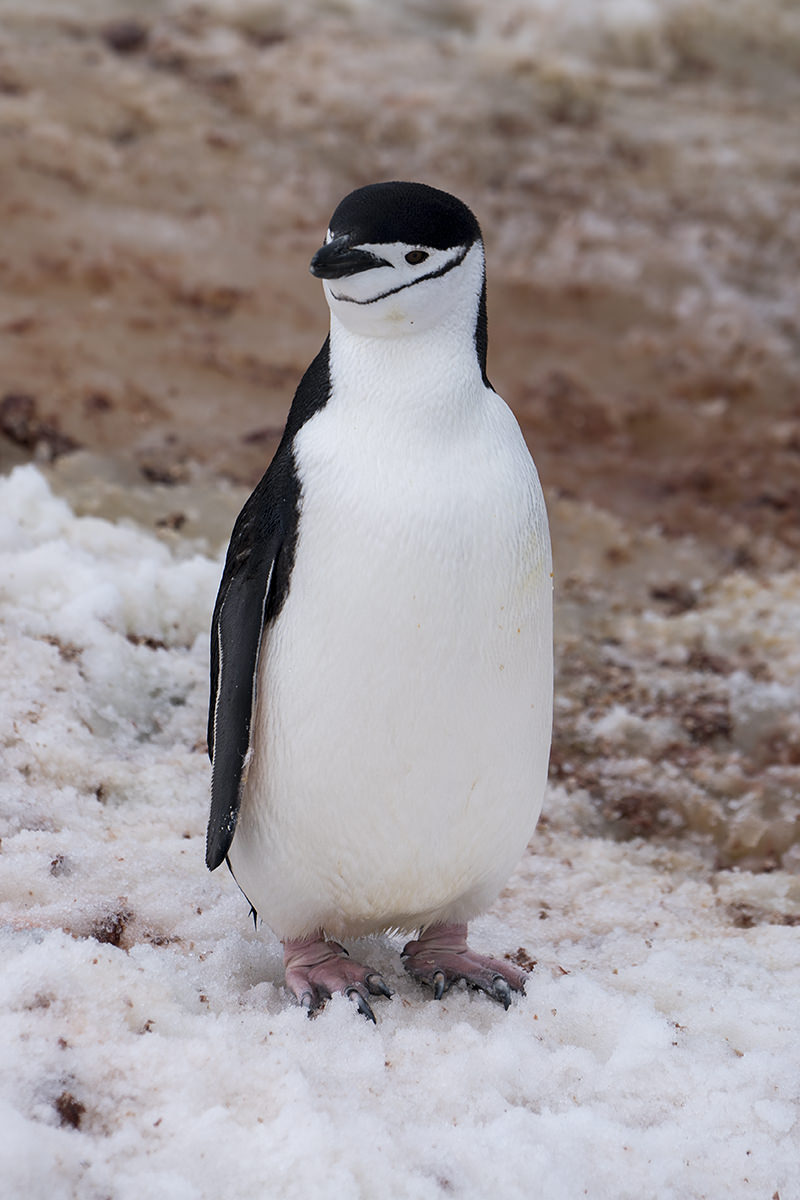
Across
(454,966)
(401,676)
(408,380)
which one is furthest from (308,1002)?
(408,380)

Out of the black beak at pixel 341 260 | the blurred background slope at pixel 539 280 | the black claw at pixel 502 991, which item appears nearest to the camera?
the black beak at pixel 341 260

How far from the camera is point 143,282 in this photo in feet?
17.0

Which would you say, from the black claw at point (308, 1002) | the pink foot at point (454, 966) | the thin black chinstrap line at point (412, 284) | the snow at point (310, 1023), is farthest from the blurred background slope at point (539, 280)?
the thin black chinstrap line at point (412, 284)

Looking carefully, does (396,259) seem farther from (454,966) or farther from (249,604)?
(454,966)

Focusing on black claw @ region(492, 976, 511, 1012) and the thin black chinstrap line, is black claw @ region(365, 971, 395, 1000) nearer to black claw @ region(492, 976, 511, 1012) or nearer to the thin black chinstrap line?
black claw @ region(492, 976, 511, 1012)

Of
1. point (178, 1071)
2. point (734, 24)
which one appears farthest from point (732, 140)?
point (178, 1071)

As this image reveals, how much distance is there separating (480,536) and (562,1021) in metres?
0.72

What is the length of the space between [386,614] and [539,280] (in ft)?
14.1

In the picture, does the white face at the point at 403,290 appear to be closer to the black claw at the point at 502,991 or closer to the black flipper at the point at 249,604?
the black flipper at the point at 249,604

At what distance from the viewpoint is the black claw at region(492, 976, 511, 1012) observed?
1.90m

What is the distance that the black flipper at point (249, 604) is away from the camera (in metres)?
1.79

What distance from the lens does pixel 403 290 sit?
1704 mm

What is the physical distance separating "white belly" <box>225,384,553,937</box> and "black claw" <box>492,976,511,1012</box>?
161mm

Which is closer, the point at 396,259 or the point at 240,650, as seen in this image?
the point at 396,259
